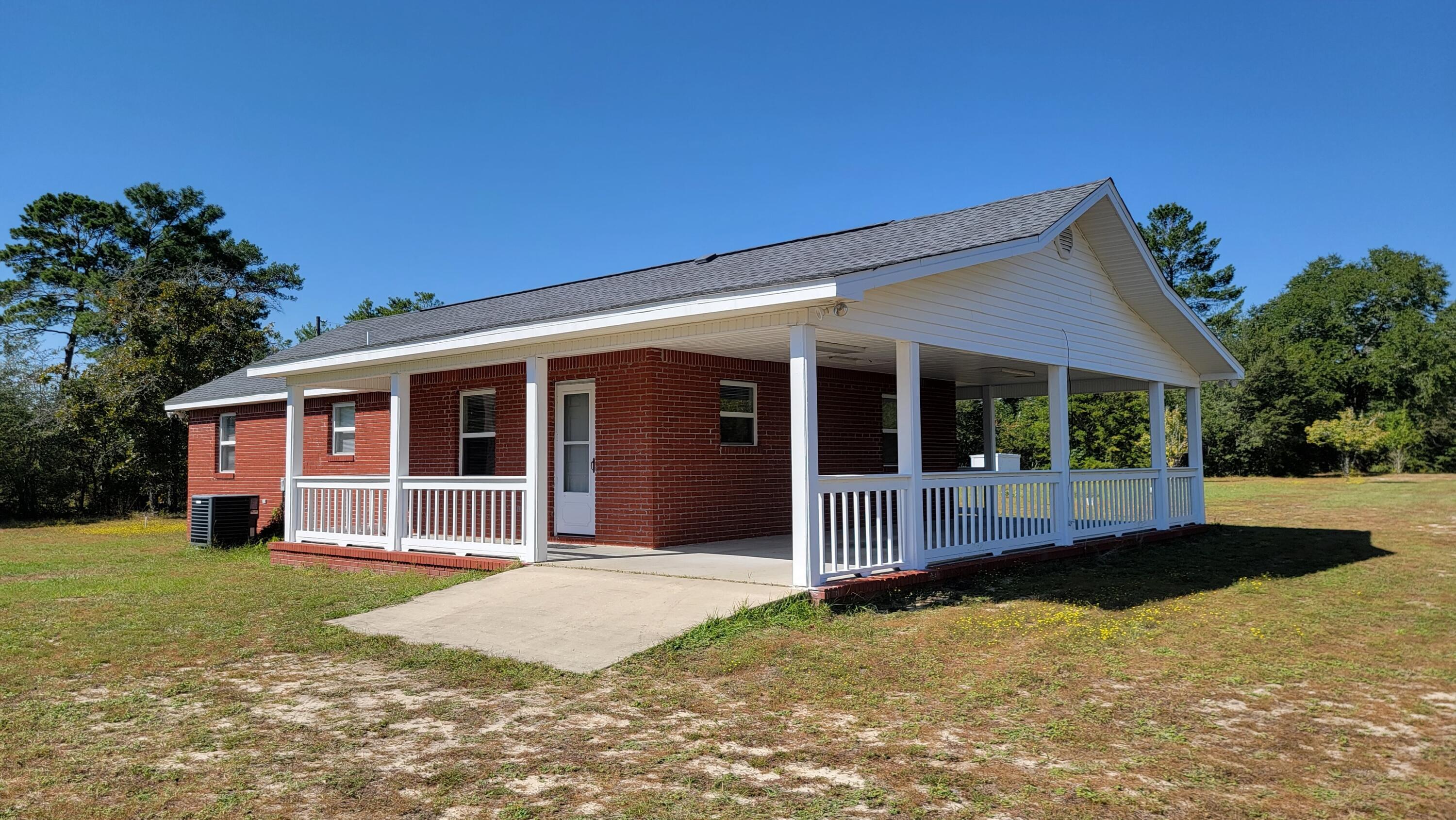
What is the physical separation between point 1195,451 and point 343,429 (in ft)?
51.2

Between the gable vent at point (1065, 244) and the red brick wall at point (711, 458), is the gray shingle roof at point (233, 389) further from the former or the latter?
the gable vent at point (1065, 244)

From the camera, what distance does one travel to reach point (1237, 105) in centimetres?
3003

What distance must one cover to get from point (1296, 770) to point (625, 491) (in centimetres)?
852

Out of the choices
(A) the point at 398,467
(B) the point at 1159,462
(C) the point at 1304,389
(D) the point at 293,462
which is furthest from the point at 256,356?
(C) the point at 1304,389

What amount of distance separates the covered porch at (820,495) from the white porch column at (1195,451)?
4 cm

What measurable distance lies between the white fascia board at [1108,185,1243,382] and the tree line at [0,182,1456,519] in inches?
537

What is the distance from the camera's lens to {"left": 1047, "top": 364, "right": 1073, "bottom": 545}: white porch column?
11.1 metres

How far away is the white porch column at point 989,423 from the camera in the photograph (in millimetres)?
17547

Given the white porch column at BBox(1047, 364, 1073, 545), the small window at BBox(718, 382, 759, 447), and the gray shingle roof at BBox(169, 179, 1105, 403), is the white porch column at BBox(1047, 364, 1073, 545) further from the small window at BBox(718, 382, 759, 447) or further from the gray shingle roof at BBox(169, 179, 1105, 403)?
the small window at BBox(718, 382, 759, 447)

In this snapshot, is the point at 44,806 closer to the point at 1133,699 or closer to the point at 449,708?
the point at 449,708

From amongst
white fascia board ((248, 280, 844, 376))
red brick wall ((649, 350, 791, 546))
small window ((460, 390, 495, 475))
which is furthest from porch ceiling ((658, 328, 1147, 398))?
small window ((460, 390, 495, 475))

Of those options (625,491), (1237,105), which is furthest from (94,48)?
(1237,105)

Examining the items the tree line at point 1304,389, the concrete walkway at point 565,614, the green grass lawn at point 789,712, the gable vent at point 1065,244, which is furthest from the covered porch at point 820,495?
the tree line at point 1304,389

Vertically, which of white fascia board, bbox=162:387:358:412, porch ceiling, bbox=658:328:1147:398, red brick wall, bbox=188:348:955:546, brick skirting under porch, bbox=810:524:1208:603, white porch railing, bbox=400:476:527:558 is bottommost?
brick skirting under porch, bbox=810:524:1208:603
